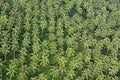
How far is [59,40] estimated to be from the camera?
328ft

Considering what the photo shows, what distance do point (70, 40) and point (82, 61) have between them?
10.1m

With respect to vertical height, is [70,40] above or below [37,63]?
above

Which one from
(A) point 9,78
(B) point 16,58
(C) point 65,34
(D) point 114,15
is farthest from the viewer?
(D) point 114,15

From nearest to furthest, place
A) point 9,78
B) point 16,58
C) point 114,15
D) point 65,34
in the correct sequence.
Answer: point 9,78, point 16,58, point 65,34, point 114,15

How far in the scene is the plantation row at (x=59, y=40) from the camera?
90.6 metres

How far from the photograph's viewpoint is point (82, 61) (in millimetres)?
93312

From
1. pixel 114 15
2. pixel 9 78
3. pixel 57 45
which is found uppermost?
pixel 114 15

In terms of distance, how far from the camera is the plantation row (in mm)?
90562

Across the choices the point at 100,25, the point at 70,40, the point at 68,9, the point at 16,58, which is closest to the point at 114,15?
the point at 100,25

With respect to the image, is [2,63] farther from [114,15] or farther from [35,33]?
[114,15]

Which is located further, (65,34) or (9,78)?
(65,34)

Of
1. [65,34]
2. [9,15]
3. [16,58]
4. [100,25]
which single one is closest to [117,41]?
[100,25]

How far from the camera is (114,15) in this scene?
11819 centimetres

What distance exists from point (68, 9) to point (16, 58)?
111 feet
